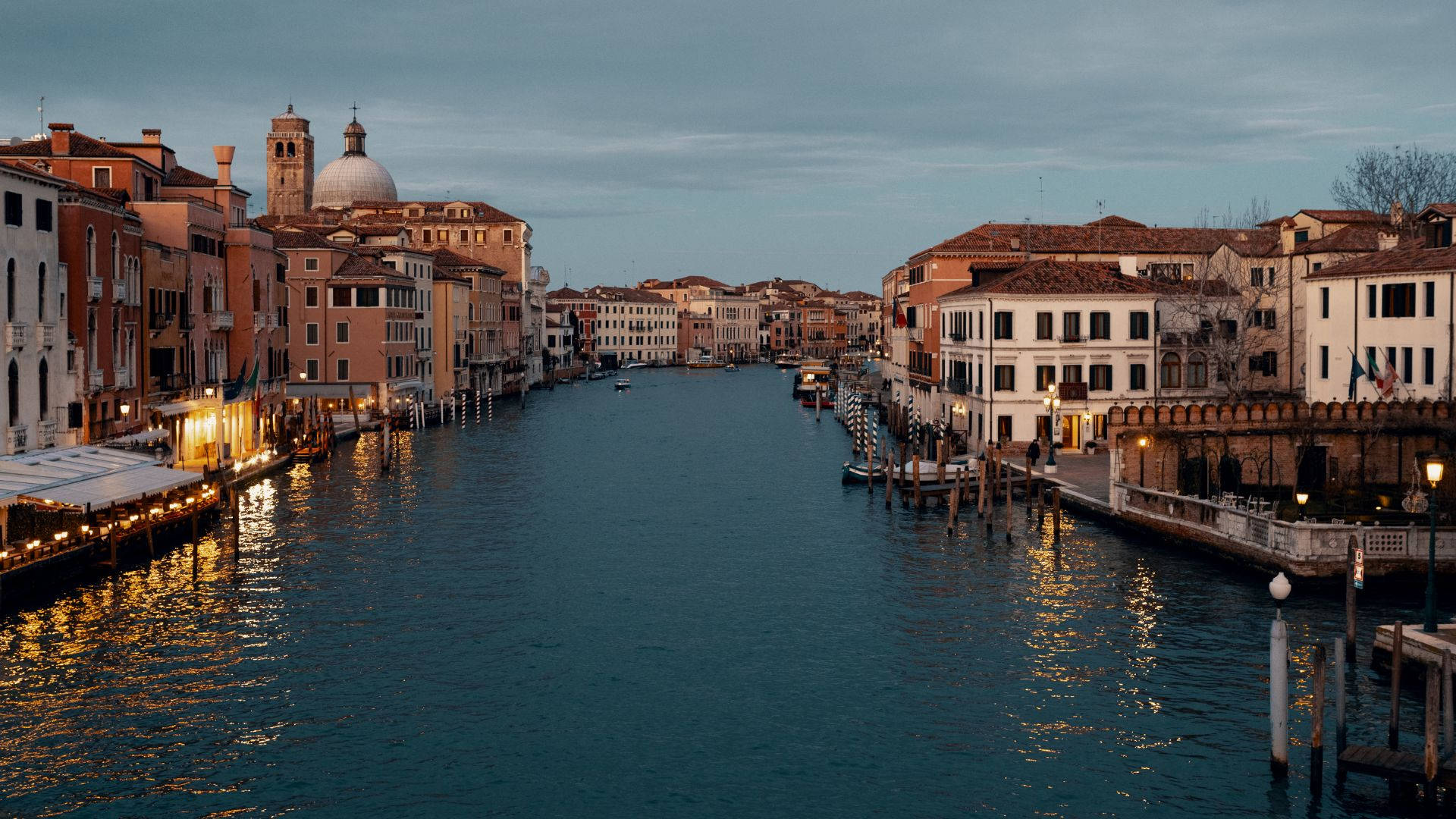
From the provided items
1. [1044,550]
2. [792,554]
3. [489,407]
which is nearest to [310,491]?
[792,554]

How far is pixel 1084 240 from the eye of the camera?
195ft

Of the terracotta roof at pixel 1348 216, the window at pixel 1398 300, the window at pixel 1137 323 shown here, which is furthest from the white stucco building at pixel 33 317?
the terracotta roof at pixel 1348 216

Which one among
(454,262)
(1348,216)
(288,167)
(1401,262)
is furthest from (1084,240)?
(288,167)

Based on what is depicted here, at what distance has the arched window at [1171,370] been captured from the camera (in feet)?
151

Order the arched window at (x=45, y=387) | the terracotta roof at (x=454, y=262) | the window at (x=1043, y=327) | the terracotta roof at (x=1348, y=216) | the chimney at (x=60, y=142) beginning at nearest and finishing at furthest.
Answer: the arched window at (x=45, y=387) < the chimney at (x=60, y=142) < the window at (x=1043, y=327) < the terracotta roof at (x=1348, y=216) < the terracotta roof at (x=454, y=262)

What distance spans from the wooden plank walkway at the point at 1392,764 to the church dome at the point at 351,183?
353 ft

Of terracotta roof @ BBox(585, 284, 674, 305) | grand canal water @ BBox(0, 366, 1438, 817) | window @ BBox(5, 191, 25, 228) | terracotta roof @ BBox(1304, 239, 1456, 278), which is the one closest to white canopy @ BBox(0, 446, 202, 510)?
grand canal water @ BBox(0, 366, 1438, 817)

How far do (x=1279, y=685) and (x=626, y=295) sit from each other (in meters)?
152

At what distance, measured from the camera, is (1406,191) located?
200 feet

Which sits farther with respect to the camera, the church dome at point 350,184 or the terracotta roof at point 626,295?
the terracotta roof at point 626,295

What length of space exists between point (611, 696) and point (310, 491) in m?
24.4

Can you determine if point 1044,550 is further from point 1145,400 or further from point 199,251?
point 199,251

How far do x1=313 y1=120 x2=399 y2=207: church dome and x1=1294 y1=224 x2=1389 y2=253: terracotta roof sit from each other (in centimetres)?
8244

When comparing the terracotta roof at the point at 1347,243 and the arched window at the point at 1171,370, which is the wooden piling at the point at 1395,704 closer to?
the arched window at the point at 1171,370
